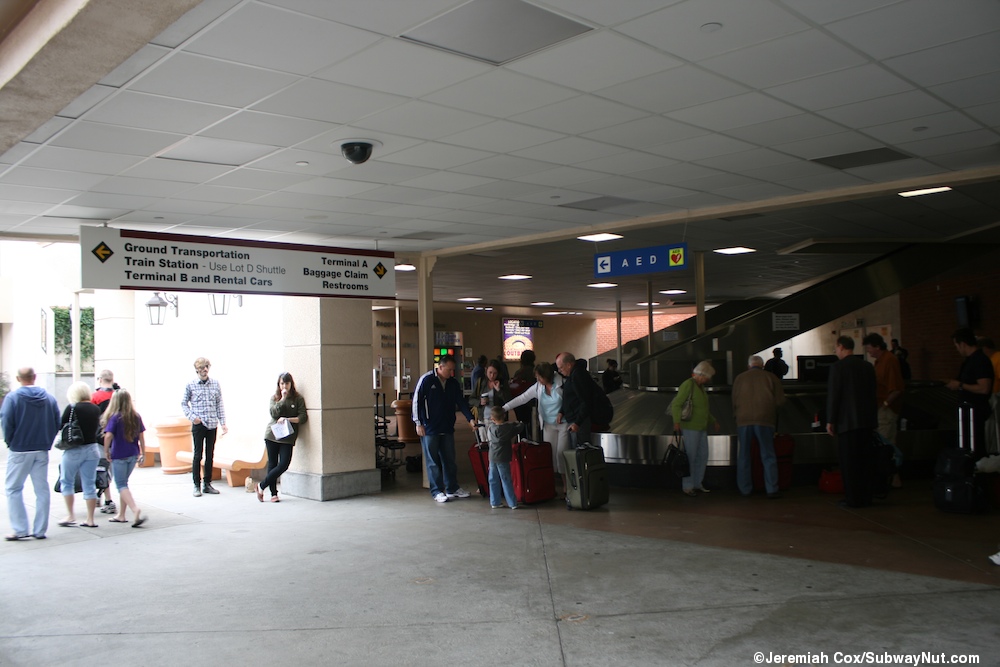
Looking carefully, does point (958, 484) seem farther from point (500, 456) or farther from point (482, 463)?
point (482, 463)

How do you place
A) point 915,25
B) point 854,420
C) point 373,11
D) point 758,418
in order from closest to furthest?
point 373,11 → point 915,25 → point 854,420 → point 758,418

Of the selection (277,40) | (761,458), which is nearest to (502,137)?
(277,40)

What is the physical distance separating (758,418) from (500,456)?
10.6 ft

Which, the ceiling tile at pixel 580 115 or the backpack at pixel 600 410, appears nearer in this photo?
the ceiling tile at pixel 580 115

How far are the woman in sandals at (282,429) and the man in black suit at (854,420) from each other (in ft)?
21.7

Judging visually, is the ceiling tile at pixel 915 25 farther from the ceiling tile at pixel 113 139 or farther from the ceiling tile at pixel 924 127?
the ceiling tile at pixel 113 139

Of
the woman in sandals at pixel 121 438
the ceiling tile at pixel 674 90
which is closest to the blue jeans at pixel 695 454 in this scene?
the ceiling tile at pixel 674 90

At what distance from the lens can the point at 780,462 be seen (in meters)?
10.5

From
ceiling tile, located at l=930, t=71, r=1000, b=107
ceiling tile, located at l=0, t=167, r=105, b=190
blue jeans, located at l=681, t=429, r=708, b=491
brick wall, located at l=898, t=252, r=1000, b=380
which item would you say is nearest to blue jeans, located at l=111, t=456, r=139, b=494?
ceiling tile, located at l=0, t=167, r=105, b=190

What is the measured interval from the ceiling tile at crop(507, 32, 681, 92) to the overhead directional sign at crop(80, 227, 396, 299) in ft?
17.9

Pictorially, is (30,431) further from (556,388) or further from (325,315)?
(556,388)

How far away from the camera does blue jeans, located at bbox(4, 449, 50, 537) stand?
27.3ft

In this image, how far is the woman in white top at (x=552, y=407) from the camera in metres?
9.97

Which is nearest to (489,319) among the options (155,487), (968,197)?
(155,487)
